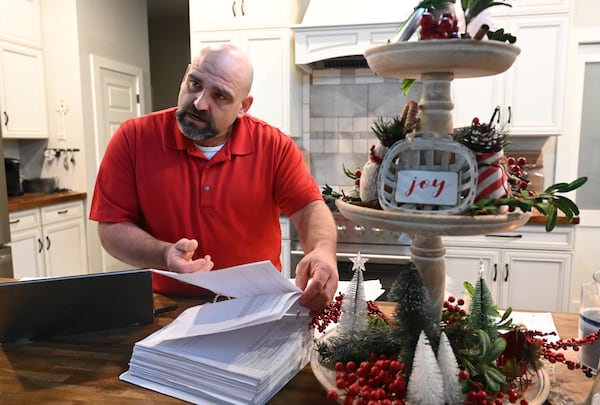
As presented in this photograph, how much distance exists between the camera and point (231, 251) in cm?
156

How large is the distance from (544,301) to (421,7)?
8.44ft

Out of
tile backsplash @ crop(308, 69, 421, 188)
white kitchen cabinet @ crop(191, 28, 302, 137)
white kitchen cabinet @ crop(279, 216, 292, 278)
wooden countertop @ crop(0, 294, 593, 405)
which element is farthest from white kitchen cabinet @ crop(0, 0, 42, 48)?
wooden countertop @ crop(0, 294, 593, 405)

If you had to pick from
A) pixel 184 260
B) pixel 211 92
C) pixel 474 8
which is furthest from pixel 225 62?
pixel 474 8

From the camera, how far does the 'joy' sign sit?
66 centimetres

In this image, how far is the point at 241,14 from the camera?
3082mm

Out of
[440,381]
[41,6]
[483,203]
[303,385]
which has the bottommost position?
[303,385]

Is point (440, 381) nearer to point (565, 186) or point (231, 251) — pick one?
point (565, 186)

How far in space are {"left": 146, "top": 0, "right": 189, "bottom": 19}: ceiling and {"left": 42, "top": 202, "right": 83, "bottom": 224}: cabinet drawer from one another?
270 cm

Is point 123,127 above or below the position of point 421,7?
below

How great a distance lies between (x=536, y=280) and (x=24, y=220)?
130 inches

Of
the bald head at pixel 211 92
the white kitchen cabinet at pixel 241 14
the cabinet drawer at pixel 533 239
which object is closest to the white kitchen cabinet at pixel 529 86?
the cabinet drawer at pixel 533 239

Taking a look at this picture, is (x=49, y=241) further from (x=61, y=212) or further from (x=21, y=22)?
(x=21, y=22)

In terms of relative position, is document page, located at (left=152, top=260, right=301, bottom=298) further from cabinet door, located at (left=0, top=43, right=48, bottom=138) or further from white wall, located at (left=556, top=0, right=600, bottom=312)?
cabinet door, located at (left=0, top=43, right=48, bottom=138)

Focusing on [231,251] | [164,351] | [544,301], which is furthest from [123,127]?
[544,301]
